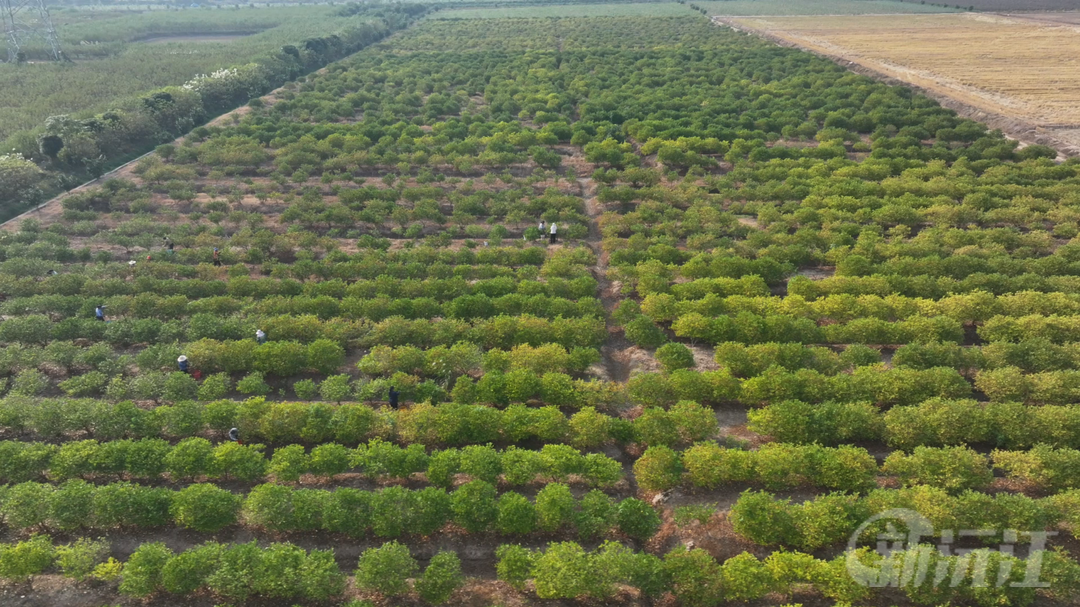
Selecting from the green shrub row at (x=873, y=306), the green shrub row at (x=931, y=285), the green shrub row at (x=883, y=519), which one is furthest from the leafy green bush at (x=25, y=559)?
the green shrub row at (x=931, y=285)

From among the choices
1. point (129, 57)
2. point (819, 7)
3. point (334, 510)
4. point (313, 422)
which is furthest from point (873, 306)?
point (819, 7)

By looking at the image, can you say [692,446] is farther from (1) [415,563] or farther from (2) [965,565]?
(1) [415,563]

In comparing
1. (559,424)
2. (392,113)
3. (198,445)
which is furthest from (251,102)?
(559,424)

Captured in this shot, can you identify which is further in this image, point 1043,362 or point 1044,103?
point 1044,103

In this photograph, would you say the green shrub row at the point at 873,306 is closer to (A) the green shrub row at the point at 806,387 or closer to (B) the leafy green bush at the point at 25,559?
(A) the green shrub row at the point at 806,387

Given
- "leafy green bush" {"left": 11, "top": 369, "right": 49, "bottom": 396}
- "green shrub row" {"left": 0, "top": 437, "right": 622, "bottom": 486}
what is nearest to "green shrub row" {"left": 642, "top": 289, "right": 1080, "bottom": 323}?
"green shrub row" {"left": 0, "top": 437, "right": 622, "bottom": 486}

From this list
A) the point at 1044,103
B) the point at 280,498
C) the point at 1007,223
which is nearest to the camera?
the point at 280,498

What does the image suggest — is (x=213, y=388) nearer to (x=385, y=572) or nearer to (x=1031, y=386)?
(x=385, y=572)
